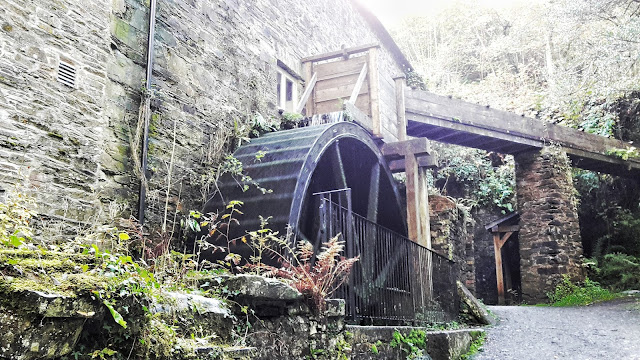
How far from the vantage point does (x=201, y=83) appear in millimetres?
6348

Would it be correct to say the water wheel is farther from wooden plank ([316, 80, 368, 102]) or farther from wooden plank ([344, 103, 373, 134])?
wooden plank ([316, 80, 368, 102])

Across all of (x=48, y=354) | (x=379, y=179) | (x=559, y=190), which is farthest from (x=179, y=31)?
(x=559, y=190)

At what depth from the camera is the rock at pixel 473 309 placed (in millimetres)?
8305

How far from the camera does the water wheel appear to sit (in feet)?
17.0

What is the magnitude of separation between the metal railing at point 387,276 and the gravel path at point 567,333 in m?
0.87

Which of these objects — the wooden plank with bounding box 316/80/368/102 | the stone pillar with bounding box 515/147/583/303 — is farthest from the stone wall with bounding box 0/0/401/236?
the stone pillar with bounding box 515/147/583/303

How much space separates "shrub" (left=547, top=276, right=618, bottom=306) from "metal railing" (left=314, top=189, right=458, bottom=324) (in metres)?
4.99

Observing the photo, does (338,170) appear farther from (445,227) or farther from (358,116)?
(445,227)

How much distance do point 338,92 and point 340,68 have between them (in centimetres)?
40

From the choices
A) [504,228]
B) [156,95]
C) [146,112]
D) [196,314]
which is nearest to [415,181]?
[156,95]

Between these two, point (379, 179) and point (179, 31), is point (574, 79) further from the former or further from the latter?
point (179, 31)

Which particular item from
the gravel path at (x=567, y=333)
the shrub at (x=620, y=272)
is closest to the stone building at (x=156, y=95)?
the gravel path at (x=567, y=333)

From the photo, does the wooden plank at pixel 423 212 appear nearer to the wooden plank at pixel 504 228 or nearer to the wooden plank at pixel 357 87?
the wooden plank at pixel 357 87

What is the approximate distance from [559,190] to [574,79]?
2908 mm
